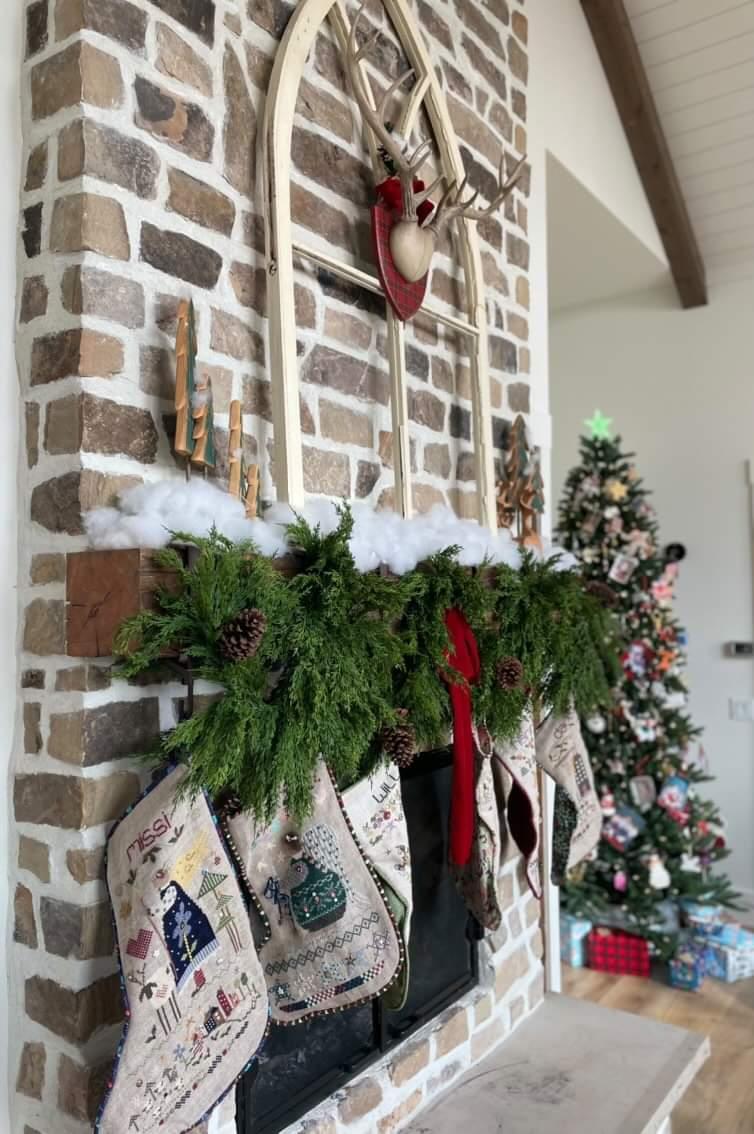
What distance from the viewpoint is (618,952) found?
3.41 metres

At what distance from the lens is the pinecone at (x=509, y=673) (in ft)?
5.53

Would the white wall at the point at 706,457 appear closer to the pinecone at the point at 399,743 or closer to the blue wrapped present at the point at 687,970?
the blue wrapped present at the point at 687,970

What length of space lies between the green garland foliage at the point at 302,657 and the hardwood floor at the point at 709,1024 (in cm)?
169

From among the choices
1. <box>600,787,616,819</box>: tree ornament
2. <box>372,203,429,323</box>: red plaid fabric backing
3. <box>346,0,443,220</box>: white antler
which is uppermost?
<box>346,0,443,220</box>: white antler

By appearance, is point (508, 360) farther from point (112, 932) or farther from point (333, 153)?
point (112, 932)

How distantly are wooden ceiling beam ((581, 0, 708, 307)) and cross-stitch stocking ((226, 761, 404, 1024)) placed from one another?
9.69 ft

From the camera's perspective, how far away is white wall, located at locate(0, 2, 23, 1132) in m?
1.24

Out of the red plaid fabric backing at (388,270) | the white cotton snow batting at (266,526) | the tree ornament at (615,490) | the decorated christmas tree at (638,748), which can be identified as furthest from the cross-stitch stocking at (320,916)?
the tree ornament at (615,490)

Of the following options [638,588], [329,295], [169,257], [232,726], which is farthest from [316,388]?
[638,588]

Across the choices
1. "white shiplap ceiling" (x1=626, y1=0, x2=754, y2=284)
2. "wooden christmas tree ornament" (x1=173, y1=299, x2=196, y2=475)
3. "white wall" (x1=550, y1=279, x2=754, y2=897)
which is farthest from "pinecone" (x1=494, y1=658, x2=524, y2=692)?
"white wall" (x1=550, y1=279, x2=754, y2=897)

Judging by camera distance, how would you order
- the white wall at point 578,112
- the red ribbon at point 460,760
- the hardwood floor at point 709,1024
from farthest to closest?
the white wall at point 578,112, the hardwood floor at point 709,1024, the red ribbon at point 460,760

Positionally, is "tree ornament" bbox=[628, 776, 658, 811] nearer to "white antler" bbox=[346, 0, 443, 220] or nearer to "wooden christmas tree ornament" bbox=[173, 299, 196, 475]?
"white antler" bbox=[346, 0, 443, 220]

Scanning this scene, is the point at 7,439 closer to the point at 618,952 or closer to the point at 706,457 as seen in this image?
the point at 618,952

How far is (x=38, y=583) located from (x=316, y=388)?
65 cm
